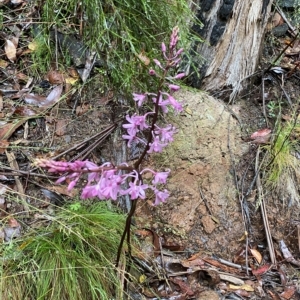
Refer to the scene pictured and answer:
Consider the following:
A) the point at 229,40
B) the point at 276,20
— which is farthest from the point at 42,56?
the point at 276,20

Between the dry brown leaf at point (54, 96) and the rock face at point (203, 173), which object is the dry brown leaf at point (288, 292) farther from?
the dry brown leaf at point (54, 96)

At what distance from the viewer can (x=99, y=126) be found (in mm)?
2779

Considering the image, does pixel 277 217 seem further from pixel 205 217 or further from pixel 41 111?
pixel 41 111

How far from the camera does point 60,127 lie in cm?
278

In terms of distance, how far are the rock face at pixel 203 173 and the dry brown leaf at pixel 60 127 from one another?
27.1 inches

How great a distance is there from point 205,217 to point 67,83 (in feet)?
4.46

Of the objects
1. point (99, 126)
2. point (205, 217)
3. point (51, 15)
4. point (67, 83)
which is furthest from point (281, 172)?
point (51, 15)

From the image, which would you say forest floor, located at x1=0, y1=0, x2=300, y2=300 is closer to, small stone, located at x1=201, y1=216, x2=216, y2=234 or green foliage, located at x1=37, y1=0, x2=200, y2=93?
small stone, located at x1=201, y1=216, x2=216, y2=234

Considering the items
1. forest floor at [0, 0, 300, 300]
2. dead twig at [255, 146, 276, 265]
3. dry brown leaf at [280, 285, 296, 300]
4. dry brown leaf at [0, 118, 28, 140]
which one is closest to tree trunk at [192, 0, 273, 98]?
forest floor at [0, 0, 300, 300]

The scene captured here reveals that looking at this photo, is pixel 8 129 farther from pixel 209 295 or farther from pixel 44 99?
pixel 209 295

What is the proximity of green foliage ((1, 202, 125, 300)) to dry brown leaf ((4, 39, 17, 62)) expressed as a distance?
4.99 ft

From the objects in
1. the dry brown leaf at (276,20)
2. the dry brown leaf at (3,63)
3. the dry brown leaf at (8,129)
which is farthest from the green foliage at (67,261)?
the dry brown leaf at (276,20)

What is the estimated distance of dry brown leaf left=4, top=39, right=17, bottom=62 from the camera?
3170 mm

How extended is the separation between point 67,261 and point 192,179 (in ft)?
3.17
